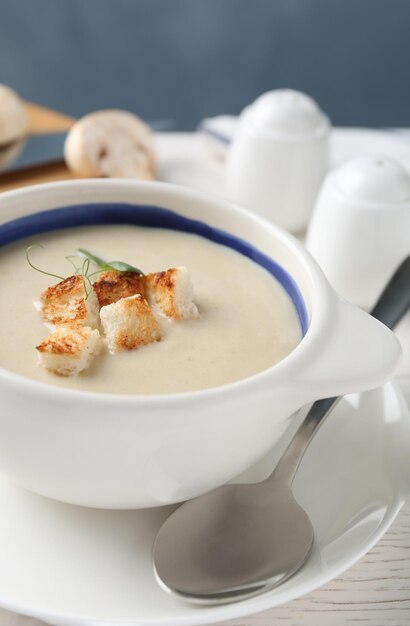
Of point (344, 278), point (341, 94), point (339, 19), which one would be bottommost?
point (341, 94)

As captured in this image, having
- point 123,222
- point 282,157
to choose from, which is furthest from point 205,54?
point 123,222

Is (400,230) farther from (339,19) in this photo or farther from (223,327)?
(339,19)

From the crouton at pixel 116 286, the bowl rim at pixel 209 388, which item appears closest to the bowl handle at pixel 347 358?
the bowl rim at pixel 209 388

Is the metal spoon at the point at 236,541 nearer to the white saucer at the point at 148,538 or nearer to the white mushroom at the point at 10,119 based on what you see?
the white saucer at the point at 148,538

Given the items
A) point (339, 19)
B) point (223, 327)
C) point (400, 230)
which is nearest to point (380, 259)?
point (400, 230)

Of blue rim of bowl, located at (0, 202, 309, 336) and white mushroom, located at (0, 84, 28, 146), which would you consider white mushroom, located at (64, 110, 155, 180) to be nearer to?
white mushroom, located at (0, 84, 28, 146)

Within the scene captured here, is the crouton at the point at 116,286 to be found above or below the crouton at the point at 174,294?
below
